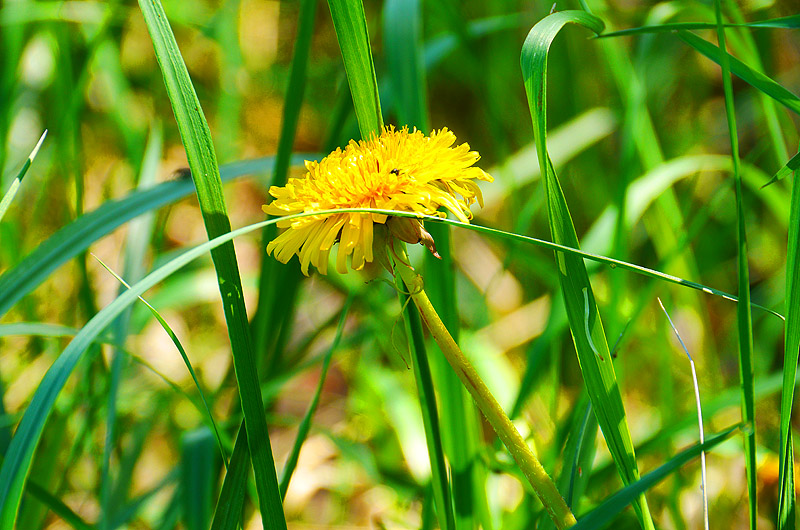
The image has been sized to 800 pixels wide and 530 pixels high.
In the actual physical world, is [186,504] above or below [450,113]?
below

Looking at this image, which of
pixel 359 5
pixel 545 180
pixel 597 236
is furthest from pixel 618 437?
pixel 597 236

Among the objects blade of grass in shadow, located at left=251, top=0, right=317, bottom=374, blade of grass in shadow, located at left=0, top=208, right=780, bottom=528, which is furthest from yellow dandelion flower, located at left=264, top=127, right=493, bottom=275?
blade of grass in shadow, located at left=251, top=0, right=317, bottom=374

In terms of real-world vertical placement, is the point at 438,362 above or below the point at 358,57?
below

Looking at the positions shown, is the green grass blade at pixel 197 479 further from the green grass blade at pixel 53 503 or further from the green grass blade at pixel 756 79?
the green grass blade at pixel 756 79

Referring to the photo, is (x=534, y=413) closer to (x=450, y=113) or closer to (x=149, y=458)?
(x=149, y=458)

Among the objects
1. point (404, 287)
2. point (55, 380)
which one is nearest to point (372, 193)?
point (404, 287)

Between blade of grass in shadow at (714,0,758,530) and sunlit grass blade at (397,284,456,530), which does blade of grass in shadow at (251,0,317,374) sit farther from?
blade of grass in shadow at (714,0,758,530)

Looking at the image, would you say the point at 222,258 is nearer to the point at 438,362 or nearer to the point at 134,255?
the point at 438,362
